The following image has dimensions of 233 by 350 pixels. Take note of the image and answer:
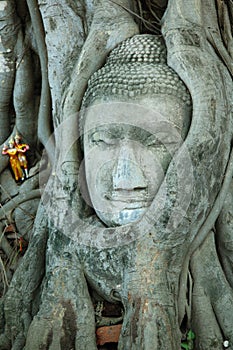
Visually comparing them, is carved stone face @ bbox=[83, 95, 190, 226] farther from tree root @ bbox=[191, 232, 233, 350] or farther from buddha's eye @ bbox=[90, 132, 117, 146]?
tree root @ bbox=[191, 232, 233, 350]

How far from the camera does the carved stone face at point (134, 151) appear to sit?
3199mm

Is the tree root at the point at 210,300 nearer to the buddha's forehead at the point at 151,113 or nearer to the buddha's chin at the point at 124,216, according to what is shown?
the buddha's chin at the point at 124,216

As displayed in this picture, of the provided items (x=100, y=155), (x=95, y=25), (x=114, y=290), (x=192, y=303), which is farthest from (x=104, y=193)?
(x=95, y=25)

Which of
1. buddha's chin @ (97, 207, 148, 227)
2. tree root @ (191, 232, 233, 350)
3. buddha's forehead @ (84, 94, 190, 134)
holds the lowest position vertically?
tree root @ (191, 232, 233, 350)

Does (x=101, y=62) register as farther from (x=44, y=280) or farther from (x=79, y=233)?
(x=44, y=280)

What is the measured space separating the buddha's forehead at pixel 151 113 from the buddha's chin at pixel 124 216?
1.24 ft

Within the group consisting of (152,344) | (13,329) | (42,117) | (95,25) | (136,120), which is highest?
(95,25)

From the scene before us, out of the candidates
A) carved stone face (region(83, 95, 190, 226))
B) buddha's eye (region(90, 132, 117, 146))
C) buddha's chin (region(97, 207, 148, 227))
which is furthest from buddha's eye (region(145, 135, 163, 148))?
buddha's chin (region(97, 207, 148, 227))

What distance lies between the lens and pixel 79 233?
10.8 feet

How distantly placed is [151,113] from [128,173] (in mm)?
300

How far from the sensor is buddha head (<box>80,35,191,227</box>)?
321cm

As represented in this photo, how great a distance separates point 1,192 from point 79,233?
3.24 feet

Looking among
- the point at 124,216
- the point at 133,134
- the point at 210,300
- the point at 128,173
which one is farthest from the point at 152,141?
the point at 210,300

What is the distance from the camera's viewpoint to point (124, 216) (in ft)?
10.6
